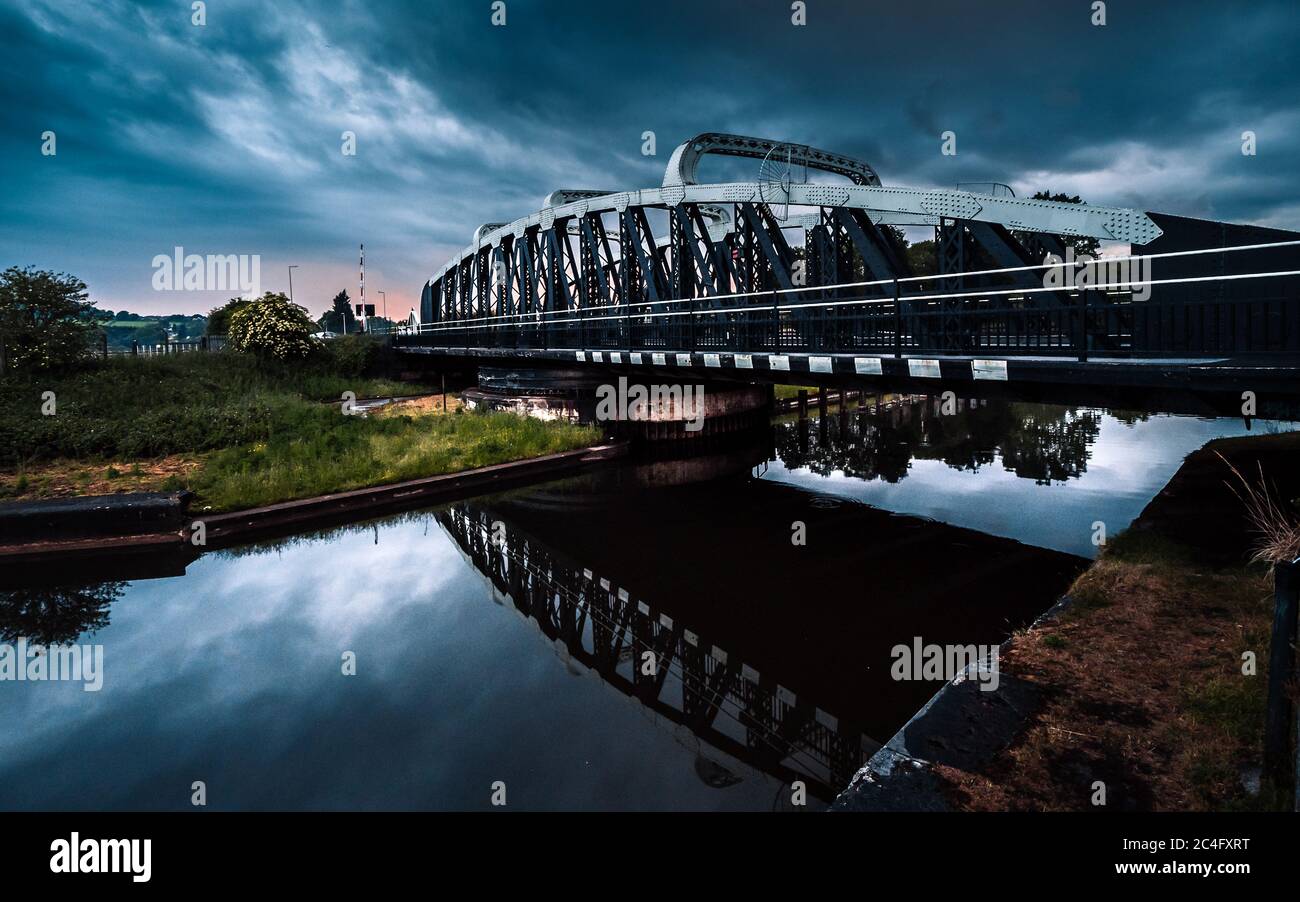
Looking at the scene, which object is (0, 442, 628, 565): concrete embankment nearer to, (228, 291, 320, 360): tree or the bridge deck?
the bridge deck

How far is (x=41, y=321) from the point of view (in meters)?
21.8

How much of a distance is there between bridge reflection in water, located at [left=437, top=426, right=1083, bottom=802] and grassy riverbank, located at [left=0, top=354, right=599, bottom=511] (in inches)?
136

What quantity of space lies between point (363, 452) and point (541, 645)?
11.0 metres

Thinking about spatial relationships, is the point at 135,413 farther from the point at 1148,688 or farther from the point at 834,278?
the point at 1148,688

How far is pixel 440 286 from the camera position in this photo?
55250 mm

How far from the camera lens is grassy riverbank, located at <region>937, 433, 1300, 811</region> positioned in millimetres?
3908

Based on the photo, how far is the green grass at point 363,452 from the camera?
14547 mm

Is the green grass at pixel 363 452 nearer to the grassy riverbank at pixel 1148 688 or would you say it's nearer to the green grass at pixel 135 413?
the green grass at pixel 135 413

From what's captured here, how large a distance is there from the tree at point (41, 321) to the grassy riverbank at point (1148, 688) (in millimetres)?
28806

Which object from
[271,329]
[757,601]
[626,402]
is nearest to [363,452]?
[626,402]

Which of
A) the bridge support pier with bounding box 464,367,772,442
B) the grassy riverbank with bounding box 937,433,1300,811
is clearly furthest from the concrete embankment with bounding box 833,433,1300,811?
the bridge support pier with bounding box 464,367,772,442

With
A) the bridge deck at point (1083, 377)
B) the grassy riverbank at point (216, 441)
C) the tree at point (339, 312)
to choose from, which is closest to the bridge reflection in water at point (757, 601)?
the bridge deck at point (1083, 377)
